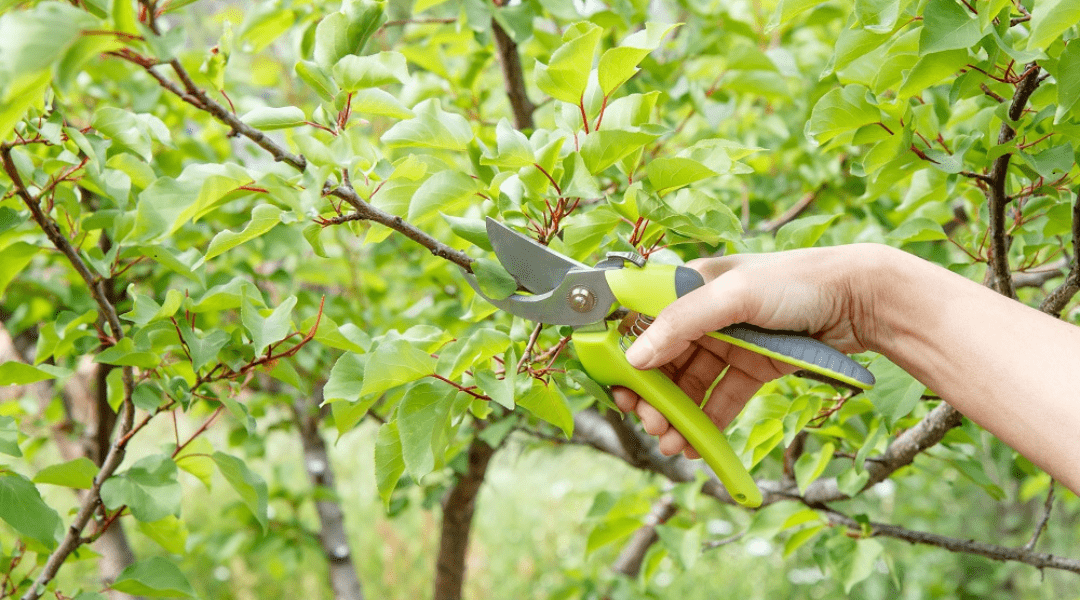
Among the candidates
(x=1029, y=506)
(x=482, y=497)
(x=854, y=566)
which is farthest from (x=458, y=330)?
(x=482, y=497)

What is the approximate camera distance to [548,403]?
2.95ft

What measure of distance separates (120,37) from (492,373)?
44 centimetres

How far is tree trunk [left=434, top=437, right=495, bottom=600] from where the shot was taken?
2.07m

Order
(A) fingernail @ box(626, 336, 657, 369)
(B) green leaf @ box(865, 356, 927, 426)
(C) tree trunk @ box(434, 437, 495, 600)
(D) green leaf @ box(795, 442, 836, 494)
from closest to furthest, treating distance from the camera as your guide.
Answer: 1. (A) fingernail @ box(626, 336, 657, 369)
2. (B) green leaf @ box(865, 356, 927, 426)
3. (D) green leaf @ box(795, 442, 836, 494)
4. (C) tree trunk @ box(434, 437, 495, 600)

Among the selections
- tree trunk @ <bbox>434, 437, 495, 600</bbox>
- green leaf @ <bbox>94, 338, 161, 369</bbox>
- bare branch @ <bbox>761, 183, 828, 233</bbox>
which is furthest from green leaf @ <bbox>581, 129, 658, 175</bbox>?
tree trunk @ <bbox>434, 437, 495, 600</bbox>

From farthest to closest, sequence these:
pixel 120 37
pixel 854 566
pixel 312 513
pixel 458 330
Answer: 1. pixel 312 513
2. pixel 458 330
3. pixel 854 566
4. pixel 120 37

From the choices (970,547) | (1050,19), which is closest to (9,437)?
(1050,19)

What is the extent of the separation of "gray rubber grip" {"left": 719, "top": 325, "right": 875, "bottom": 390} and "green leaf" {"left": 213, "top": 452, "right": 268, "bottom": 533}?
62 cm

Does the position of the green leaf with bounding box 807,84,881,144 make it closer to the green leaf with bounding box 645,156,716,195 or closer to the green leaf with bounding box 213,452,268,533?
the green leaf with bounding box 645,156,716,195

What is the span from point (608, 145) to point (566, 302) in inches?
7.2

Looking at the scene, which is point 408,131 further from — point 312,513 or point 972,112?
point 312,513

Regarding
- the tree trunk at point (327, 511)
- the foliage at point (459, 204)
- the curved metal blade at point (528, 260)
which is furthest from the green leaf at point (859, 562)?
the tree trunk at point (327, 511)

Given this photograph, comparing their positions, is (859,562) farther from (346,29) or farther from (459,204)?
(346,29)

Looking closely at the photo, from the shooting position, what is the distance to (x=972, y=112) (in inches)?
52.2
